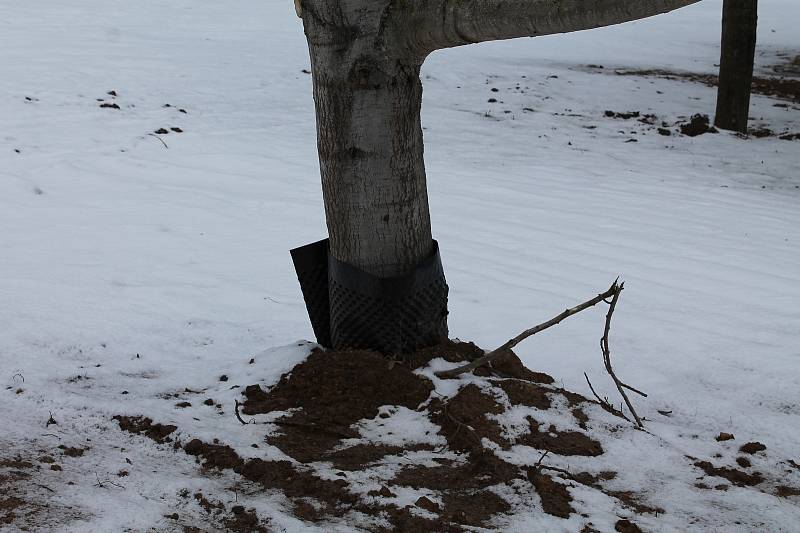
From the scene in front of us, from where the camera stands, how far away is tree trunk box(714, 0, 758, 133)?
35.0ft

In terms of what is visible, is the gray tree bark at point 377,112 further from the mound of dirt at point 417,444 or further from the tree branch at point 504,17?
the mound of dirt at point 417,444

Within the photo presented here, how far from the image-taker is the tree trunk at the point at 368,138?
3.15 meters

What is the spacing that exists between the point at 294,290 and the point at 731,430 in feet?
8.36

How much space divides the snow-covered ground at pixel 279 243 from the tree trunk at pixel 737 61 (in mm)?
382

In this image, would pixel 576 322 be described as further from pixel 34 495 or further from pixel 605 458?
pixel 34 495

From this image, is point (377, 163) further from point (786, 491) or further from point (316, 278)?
point (786, 491)

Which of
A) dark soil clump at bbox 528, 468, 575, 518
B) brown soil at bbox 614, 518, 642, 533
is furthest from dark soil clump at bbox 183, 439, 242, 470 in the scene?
brown soil at bbox 614, 518, 642, 533

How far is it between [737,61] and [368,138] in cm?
894

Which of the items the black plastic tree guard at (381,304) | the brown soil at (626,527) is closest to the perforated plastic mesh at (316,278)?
the black plastic tree guard at (381,304)

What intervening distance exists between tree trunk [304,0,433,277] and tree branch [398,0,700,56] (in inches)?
5.3

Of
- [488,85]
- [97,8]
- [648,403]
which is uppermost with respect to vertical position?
[97,8]

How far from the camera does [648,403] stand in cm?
383

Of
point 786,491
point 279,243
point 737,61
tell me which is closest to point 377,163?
point 786,491

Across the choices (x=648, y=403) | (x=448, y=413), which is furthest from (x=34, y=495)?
(x=648, y=403)
